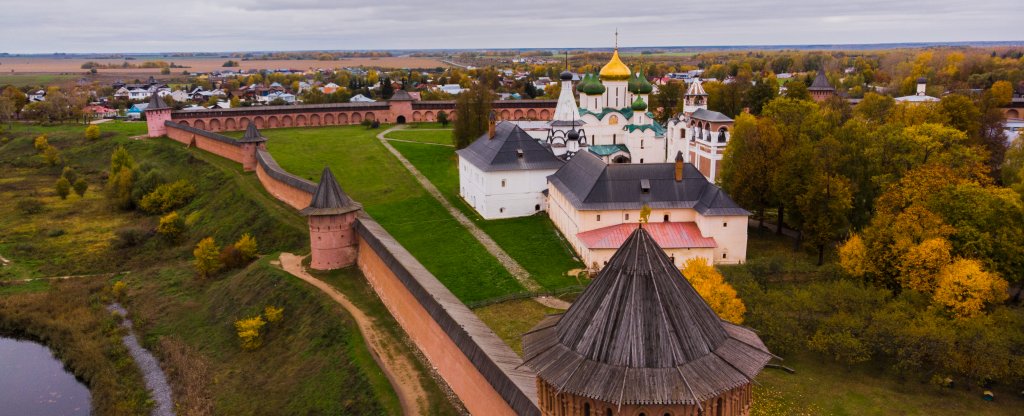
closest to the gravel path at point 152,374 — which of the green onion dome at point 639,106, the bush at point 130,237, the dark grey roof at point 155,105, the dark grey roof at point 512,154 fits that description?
the bush at point 130,237

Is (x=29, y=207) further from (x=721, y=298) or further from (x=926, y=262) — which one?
(x=926, y=262)

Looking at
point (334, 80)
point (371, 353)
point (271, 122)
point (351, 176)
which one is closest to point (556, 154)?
point (351, 176)

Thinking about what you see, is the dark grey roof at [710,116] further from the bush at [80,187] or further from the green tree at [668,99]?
the bush at [80,187]

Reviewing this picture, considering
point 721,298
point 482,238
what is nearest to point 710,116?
point 482,238

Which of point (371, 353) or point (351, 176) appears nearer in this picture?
point (371, 353)

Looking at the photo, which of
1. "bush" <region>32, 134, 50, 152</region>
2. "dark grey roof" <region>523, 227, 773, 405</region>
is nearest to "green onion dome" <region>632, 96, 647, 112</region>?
"dark grey roof" <region>523, 227, 773, 405</region>

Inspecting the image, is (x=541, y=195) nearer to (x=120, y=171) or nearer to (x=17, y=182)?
(x=120, y=171)
